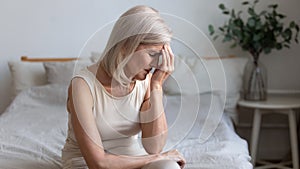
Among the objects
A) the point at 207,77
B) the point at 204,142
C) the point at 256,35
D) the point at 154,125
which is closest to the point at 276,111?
the point at 256,35

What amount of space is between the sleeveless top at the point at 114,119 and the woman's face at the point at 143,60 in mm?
107

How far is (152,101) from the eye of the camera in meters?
1.57

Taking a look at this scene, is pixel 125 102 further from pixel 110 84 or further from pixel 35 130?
pixel 35 130

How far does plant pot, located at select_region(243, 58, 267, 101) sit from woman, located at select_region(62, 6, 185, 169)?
1.45 m

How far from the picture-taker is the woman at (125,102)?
1.43 m

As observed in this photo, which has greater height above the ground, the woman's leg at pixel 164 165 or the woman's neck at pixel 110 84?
the woman's neck at pixel 110 84

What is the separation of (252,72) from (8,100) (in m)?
1.59

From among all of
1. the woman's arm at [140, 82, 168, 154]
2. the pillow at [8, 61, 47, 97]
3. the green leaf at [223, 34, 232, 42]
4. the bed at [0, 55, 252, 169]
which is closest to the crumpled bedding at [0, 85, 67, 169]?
the bed at [0, 55, 252, 169]

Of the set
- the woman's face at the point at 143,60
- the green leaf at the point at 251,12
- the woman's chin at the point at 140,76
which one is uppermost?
the woman's face at the point at 143,60

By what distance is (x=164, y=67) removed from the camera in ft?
4.86

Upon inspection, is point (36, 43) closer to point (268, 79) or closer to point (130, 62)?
point (268, 79)

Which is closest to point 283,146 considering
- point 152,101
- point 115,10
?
point 115,10

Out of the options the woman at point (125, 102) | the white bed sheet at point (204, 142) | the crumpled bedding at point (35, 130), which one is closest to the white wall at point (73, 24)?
the crumpled bedding at point (35, 130)

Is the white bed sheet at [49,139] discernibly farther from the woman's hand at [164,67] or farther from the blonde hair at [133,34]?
the blonde hair at [133,34]
